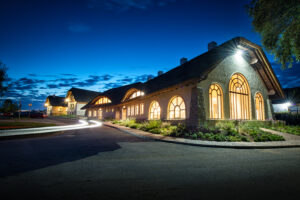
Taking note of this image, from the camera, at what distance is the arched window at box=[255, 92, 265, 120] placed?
16.5 meters

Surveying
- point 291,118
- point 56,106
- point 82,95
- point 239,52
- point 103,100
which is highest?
point 239,52

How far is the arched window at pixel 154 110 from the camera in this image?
59.2 ft

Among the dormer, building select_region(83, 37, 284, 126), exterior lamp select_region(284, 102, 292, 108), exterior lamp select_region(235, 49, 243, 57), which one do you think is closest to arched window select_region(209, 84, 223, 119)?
building select_region(83, 37, 284, 126)

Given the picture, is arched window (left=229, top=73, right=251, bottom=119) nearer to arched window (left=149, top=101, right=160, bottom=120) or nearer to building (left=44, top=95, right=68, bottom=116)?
arched window (left=149, top=101, right=160, bottom=120)

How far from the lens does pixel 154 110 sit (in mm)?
18703

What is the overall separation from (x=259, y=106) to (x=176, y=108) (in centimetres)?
906

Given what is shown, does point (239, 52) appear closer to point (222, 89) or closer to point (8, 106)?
point (222, 89)

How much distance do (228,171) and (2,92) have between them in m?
33.8

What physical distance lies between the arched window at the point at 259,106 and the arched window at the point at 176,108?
8183 millimetres

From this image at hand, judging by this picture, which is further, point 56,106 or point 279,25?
point 56,106

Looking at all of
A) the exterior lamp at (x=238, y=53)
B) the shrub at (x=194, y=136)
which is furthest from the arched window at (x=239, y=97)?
the shrub at (x=194, y=136)

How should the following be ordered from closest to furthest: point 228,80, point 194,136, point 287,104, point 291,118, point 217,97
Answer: point 194,136
point 217,97
point 228,80
point 291,118
point 287,104

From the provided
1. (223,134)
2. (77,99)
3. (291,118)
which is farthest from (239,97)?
(77,99)

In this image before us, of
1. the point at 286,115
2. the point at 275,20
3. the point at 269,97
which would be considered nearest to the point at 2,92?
the point at 275,20
